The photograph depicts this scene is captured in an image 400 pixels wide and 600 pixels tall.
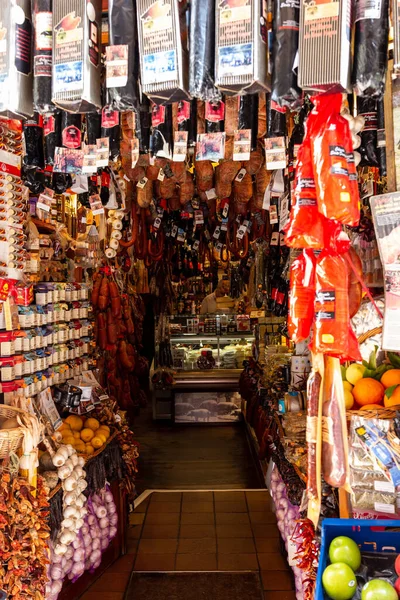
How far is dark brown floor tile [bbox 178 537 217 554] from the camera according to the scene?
16.1 feet

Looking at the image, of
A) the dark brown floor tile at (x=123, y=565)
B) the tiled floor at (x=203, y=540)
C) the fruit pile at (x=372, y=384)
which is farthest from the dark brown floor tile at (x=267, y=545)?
the fruit pile at (x=372, y=384)

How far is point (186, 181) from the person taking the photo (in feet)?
18.1

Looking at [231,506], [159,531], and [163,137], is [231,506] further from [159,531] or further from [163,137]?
[163,137]

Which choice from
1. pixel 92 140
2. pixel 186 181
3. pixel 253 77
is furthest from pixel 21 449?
Result: pixel 186 181

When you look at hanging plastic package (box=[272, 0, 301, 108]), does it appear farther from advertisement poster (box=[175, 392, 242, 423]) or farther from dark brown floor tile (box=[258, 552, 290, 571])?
advertisement poster (box=[175, 392, 242, 423])

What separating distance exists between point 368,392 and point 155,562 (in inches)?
117

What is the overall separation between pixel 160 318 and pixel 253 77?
320 inches

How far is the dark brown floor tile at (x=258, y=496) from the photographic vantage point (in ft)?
Answer: 20.1

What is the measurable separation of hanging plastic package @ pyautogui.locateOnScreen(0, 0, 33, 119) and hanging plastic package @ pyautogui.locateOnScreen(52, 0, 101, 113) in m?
0.14

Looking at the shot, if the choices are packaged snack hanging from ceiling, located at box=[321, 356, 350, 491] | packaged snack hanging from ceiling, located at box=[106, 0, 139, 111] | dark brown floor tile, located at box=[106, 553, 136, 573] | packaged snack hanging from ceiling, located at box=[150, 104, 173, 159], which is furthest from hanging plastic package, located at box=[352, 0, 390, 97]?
dark brown floor tile, located at box=[106, 553, 136, 573]

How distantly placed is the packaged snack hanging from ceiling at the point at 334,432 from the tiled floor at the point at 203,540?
244cm

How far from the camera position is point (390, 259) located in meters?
2.37

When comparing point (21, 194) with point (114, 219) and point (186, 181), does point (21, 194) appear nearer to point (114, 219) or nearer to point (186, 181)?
point (186, 181)

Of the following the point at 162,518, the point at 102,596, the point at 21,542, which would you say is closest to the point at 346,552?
the point at 21,542
